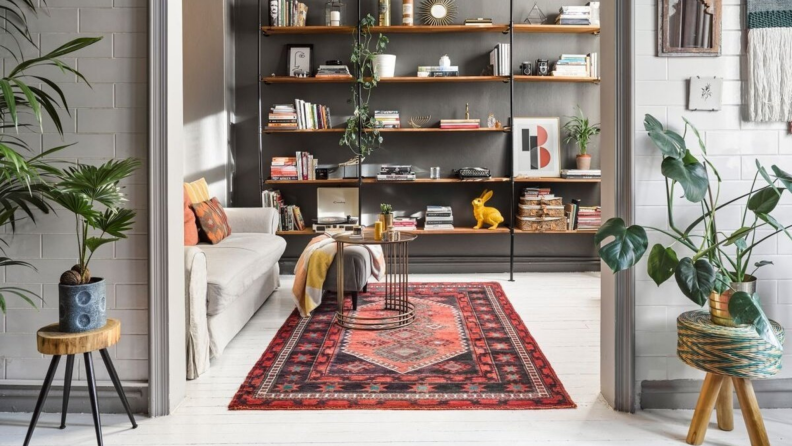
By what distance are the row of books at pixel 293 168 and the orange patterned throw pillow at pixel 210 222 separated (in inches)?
42.3

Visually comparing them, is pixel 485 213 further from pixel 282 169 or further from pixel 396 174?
pixel 282 169

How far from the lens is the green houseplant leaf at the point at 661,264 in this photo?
232 cm

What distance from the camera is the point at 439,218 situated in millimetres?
5895

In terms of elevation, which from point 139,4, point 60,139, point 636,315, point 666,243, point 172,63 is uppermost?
point 139,4

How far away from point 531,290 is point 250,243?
237 centimetres

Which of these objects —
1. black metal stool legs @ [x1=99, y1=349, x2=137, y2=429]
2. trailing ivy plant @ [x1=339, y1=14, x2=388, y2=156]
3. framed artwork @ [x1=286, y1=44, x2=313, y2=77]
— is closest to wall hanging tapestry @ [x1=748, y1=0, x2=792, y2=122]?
black metal stool legs @ [x1=99, y1=349, x2=137, y2=429]

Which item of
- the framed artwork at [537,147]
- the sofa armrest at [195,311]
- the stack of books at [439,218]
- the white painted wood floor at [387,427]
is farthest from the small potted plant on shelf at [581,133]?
the sofa armrest at [195,311]

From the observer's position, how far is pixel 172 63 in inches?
101

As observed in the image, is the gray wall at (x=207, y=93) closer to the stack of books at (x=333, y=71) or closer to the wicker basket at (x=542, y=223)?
the stack of books at (x=333, y=71)

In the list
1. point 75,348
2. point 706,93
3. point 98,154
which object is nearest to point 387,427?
point 75,348

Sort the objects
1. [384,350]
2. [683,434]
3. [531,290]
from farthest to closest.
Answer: [531,290], [384,350], [683,434]

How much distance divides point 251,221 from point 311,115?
1.22 m

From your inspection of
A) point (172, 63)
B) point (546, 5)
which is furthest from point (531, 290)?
point (172, 63)

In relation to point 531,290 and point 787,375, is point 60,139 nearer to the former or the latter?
point 787,375
